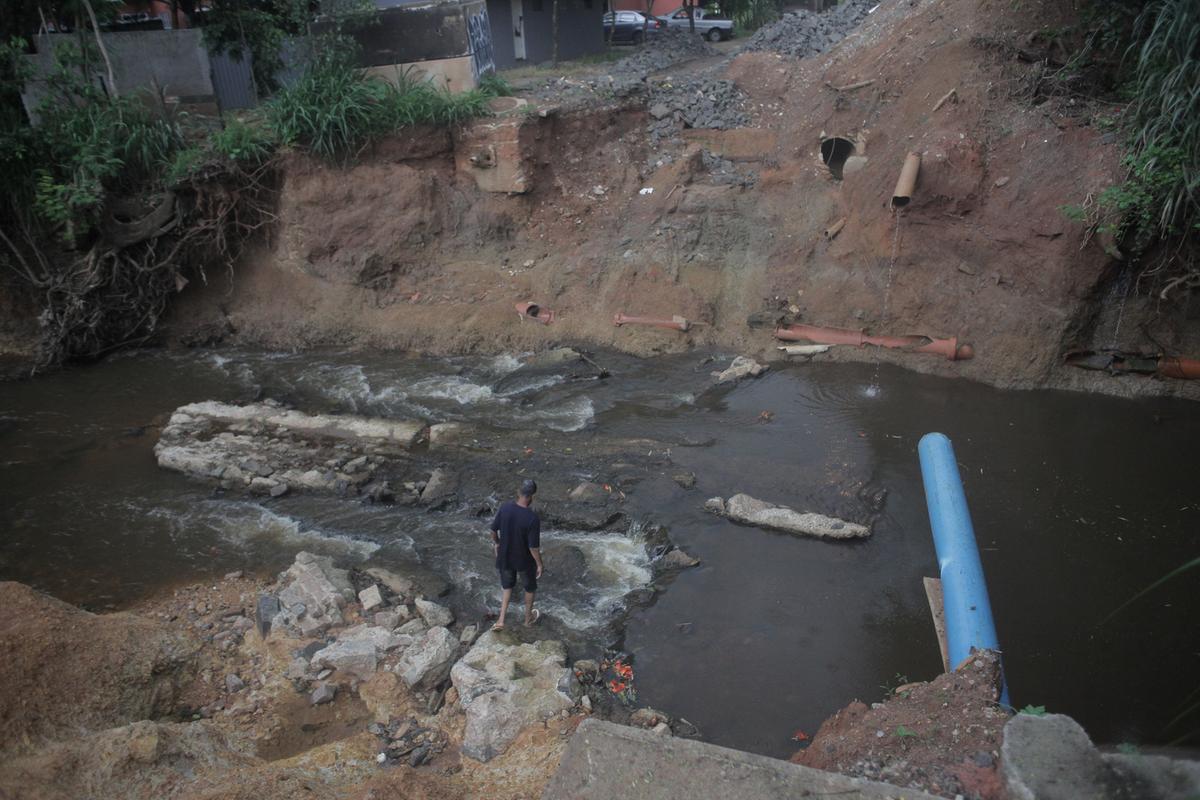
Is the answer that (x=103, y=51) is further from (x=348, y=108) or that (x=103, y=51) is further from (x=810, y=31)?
(x=810, y=31)

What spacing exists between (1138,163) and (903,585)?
19.3ft

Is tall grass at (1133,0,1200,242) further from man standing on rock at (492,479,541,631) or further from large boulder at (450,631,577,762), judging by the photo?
large boulder at (450,631,577,762)

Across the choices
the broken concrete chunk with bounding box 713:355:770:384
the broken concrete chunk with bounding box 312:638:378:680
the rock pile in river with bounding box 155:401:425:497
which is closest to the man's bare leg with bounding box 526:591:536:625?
the broken concrete chunk with bounding box 312:638:378:680

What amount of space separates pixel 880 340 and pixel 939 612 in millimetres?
5697

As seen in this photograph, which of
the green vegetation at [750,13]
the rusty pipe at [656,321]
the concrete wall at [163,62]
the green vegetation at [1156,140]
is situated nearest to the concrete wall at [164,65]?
the concrete wall at [163,62]

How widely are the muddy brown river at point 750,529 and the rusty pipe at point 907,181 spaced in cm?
229

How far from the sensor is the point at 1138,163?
8633mm

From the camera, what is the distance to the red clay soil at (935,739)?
3.43 metres

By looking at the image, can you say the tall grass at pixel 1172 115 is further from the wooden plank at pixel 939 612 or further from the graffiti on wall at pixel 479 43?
the graffiti on wall at pixel 479 43

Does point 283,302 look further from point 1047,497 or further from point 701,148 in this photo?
point 1047,497

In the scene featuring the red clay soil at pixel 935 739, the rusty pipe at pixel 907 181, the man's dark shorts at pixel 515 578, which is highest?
the rusty pipe at pixel 907 181

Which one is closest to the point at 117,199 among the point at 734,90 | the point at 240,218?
the point at 240,218

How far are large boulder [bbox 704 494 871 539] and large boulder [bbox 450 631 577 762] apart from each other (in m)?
2.54

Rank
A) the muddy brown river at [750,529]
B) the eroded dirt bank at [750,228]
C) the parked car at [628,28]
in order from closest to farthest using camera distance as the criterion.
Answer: the muddy brown river at [750,529] → the eroded dirt bank at [750,228] → the parked car at [628,28]
